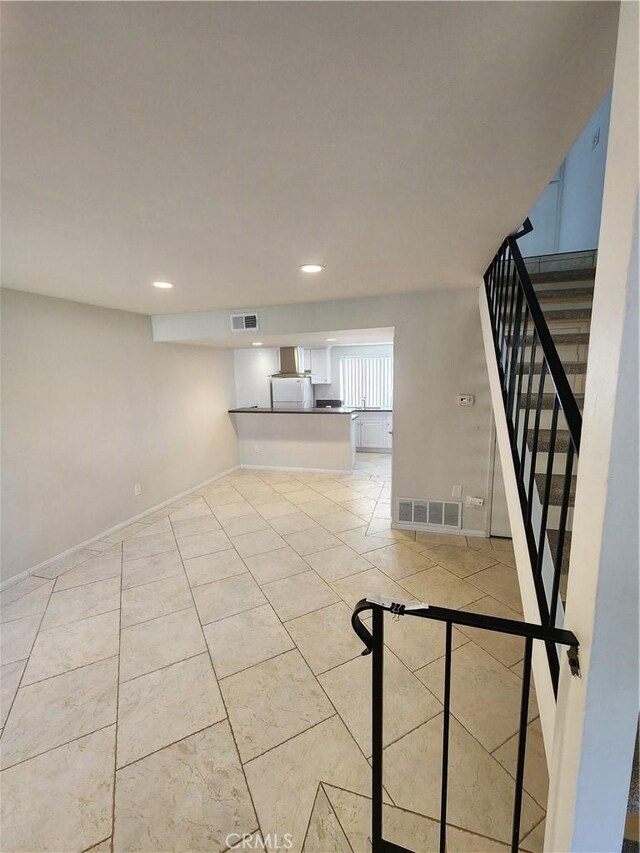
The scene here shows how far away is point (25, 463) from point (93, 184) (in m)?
2.53

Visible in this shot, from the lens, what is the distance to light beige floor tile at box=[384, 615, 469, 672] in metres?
1.99

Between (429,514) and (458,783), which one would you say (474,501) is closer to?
(429,514)

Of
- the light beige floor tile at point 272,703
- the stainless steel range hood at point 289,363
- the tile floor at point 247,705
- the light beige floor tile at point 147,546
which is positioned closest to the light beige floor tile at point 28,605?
the tile floor at point 247,705

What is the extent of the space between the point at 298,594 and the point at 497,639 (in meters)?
1.34

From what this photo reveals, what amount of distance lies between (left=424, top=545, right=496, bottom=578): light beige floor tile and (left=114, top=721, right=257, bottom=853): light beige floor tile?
2.05 m

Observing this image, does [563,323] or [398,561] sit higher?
[563,323]

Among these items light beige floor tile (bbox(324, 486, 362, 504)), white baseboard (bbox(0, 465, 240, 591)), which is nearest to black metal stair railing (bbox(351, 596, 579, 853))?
white baseboard (bbox(0, 465, 240, 591))

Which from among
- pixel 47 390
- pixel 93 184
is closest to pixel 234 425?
pixel 47 390

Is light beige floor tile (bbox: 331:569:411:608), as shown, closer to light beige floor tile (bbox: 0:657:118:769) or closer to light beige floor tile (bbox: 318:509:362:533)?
light beige floor tile (bbox: 318:509:362:533)

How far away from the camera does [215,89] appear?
897 millimetres

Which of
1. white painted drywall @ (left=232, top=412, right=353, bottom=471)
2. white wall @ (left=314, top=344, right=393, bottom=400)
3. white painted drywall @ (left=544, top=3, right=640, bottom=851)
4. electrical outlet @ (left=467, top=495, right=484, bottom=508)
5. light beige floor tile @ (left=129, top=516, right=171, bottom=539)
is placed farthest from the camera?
white wall @ (left=314, top=344, right=393, bottom=400)

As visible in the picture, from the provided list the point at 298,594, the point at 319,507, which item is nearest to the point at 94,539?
the point at 298,594

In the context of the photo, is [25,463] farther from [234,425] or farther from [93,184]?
[234,425]

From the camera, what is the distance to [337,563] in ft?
9.89
